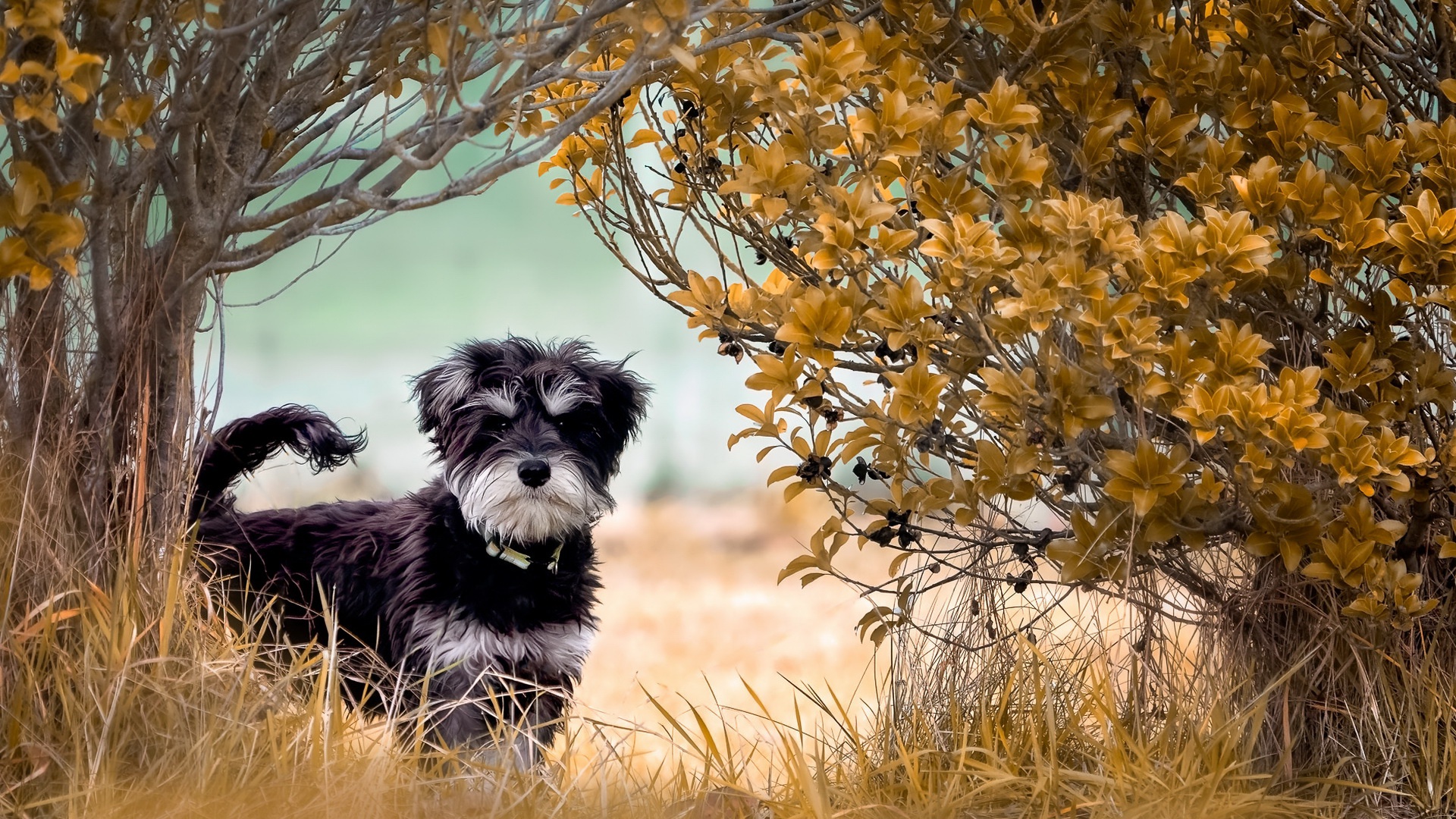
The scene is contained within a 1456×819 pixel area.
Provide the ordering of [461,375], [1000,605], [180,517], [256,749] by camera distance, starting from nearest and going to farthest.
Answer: [256,749]
[180,517]
[1000,605]
[461,375]

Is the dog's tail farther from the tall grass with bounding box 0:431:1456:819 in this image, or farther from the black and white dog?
the tall grass with bounding box 0:431:1456:819

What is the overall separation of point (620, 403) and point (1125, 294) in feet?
7.76

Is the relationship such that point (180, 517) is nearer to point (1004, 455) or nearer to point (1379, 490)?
point (1004, 455)

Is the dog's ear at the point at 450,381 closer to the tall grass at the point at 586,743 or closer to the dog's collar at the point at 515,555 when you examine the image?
the dog's collar at the point at 515,555

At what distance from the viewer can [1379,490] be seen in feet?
12.9

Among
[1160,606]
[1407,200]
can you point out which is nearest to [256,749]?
[1160,606]

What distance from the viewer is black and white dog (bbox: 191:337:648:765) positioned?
449cm

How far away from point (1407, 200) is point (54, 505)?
4228 millimetres

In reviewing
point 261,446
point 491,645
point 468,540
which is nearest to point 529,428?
point 468,540

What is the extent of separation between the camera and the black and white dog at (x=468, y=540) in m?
4.49

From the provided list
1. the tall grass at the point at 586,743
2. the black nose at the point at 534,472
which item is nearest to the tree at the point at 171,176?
the tall grass at the point at 586,743

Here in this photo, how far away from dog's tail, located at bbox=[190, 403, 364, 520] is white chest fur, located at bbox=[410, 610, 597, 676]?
0.87 meters

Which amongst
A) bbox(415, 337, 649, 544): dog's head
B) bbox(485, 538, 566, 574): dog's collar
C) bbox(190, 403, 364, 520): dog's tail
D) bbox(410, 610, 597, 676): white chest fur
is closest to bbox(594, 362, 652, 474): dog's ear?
bbox(415, 337, 649, 544): dog's head

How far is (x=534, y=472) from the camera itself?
4.42 metres
